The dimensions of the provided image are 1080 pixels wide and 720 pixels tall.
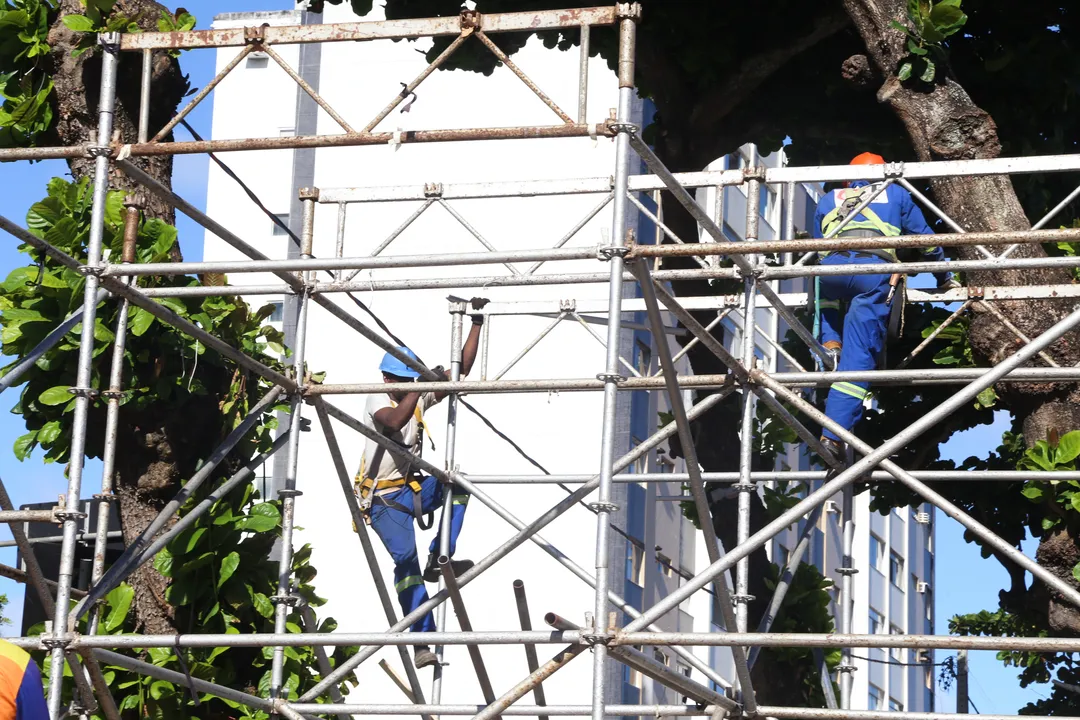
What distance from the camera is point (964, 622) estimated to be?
3681cm

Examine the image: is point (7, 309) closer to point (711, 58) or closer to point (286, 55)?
point (711, 58)

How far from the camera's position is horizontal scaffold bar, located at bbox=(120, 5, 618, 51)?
7.16m

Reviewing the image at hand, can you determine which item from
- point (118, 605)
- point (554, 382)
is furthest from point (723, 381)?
point (118, 605)

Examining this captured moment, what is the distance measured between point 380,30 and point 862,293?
3.86 meters

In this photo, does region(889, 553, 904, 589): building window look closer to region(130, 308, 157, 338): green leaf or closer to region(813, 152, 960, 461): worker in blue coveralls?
region(813, 152, 960, 461): worker in blue coveralls

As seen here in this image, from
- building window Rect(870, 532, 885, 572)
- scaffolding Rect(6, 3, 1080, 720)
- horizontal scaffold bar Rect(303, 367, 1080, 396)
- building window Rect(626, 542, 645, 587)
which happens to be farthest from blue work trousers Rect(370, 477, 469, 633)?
building window Rect(870, 532, 885, 572)

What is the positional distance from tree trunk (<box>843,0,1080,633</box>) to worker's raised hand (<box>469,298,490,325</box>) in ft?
9.33

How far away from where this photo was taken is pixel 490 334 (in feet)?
92.7

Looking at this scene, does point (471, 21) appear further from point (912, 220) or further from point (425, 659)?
point (425, 659)

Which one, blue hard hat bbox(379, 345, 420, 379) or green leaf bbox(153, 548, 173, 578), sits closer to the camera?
green leaf bbox(153, 548, 173, 578)

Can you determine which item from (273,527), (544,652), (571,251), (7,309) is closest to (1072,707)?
(273,527)

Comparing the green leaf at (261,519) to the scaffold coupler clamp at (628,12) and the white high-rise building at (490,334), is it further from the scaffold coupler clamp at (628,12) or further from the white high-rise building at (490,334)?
the white high-rise building at (490,334)

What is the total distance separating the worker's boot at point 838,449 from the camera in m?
9.71

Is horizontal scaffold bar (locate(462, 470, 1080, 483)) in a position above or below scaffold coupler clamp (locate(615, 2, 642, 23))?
below
